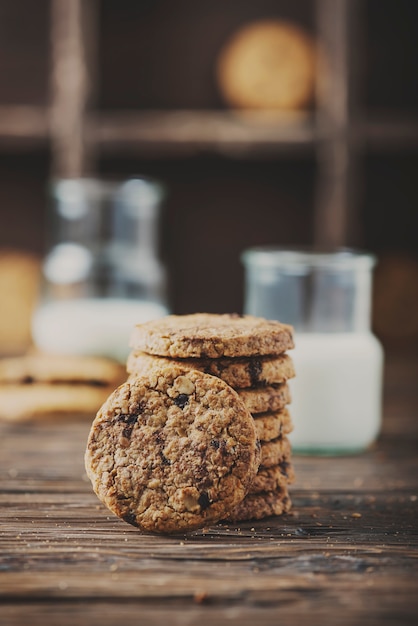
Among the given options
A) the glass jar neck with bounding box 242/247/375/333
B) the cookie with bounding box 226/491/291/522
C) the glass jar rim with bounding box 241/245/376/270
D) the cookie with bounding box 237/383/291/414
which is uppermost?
the glass jar rim with bounding box 241/245/376/270

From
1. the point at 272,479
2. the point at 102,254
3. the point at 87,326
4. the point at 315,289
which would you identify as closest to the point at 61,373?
the point at 87,326

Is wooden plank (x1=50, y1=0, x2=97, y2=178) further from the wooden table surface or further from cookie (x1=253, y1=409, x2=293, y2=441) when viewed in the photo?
cookie (x1=253, y1=409, x2=293, y2=441)

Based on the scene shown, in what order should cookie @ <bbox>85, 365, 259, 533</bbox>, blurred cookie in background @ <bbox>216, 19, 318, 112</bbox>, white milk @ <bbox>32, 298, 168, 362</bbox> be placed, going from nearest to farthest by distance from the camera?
cookie @ <bbox>85, 365, 259, 533</bbox>, white milk @ <bbox>32, 298, 168, 362</bbox>, blurred cookie in background @ <bbox>216, 19, 318, 112</bbox>

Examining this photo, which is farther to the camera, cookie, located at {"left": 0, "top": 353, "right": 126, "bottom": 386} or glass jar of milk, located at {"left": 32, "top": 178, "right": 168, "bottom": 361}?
glass jar of milk, located at {"left": 32, "top": 178, "right": 168, "bottom": 361}

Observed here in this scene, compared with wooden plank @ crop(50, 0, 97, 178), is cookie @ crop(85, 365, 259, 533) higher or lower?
lower

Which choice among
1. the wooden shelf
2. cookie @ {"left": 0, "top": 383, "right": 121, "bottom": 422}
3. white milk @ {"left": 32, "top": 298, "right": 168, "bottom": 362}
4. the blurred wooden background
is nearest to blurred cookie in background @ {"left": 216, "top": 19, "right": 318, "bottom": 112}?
the blurred wooden background

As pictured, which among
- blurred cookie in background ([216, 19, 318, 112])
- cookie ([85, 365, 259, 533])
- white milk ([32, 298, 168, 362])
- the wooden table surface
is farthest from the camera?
blurred cookie in background ([216, 19, 318, 112])

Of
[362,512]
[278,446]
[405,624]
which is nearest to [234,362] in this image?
[278,446]

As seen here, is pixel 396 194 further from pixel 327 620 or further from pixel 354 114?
pixel 327 620
